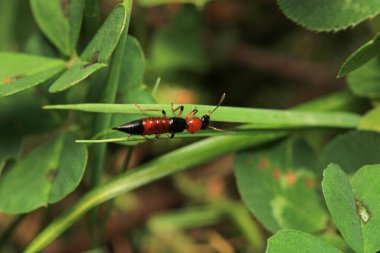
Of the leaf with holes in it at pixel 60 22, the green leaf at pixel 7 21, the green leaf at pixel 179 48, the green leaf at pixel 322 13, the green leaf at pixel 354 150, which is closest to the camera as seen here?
the green leaf at pixel 322 13

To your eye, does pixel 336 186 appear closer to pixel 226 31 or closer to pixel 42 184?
pixel 42 184

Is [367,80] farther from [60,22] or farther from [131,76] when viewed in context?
[60,22]

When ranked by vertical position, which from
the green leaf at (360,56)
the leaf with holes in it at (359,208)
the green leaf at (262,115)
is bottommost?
the leaf with holes in it at (359,208)

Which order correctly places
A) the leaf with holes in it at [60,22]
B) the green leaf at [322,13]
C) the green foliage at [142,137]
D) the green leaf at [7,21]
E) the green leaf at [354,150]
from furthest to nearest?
the green leaf at [7,21], the leaf with holes in it at [60,22], the green leaf at [354,150], the green leaf at [322,13], the green foliage at [142,137]

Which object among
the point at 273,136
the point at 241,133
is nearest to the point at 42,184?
the point at 241,133

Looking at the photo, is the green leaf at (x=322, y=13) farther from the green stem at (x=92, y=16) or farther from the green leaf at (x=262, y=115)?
the green stem at (x=92, y=16)

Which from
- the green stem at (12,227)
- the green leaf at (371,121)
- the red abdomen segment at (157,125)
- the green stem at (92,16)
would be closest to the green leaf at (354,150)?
the green leaf at (371,121)
